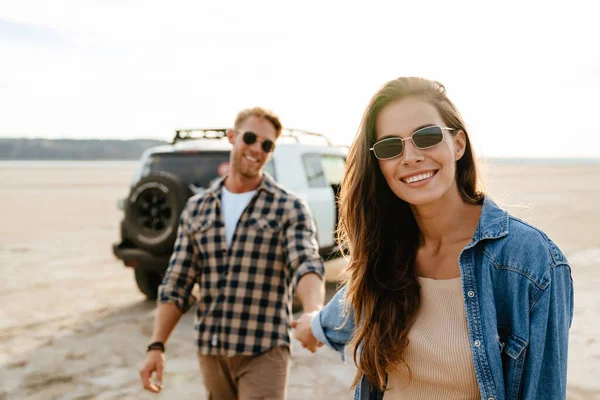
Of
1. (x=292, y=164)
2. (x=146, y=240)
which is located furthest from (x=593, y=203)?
(x=146, y=240)

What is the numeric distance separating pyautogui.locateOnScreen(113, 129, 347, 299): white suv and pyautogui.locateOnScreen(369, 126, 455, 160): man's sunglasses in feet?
14.0

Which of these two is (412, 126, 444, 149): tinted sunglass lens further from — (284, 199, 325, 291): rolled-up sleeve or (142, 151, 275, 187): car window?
(142, 151, 275, 187): car window

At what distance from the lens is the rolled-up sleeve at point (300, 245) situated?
2.71 m

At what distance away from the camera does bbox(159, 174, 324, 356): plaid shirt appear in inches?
107

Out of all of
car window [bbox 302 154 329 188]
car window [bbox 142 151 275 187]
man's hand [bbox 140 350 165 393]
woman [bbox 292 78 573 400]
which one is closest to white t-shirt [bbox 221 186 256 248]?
man's hand [bbox 140 350 165 393]

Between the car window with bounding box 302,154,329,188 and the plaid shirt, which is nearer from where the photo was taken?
the plaid shirt

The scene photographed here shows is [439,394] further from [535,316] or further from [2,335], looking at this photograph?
[2,335]

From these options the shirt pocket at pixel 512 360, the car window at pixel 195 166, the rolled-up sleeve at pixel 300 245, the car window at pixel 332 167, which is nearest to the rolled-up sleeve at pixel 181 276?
the rolled-up sleeve at pixel 300 245

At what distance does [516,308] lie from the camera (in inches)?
58.7

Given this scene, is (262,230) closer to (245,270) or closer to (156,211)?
(245,270)

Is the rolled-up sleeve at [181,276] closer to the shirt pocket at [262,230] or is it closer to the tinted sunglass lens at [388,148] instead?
the shirt pocket at [262,230]

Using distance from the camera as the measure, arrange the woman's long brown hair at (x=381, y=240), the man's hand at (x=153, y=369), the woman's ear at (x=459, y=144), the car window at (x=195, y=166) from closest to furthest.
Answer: the woman's long brown hair at (x=381, y=240)
the woman's ear at (x=459, y=144)
the man's hand at (x=153, y=369)
the car window at (x=195, y=166)

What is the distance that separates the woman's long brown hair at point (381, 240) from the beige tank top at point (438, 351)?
37mm

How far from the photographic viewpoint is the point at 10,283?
26.5 feet
